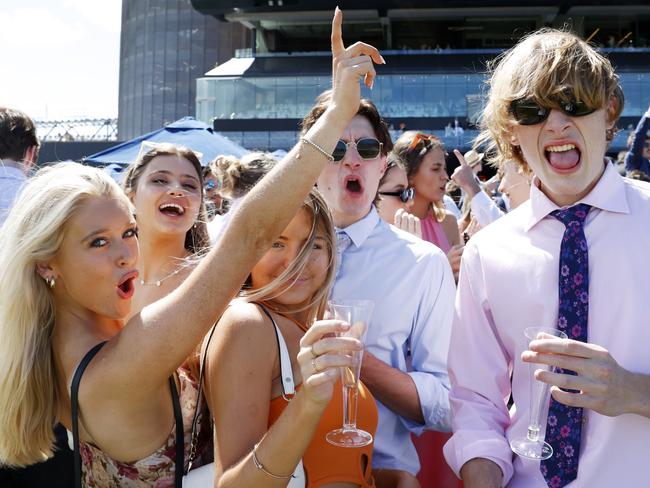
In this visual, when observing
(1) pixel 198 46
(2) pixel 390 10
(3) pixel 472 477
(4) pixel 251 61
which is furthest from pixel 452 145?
(3) pixel 472 477

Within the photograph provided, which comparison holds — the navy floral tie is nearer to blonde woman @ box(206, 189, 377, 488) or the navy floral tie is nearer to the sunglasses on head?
blonde woman @ box(206, 189, 377, 488)

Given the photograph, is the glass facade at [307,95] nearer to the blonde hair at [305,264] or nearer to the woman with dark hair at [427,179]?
the woman with dark hair at [427,179]

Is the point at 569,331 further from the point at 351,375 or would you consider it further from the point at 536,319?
the point at 351,375

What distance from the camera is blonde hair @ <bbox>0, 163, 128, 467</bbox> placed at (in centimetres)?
199

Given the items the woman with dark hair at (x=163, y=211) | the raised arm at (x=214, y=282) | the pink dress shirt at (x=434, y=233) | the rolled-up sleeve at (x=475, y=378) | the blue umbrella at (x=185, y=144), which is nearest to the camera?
the raised arm at (x=214, y=282)

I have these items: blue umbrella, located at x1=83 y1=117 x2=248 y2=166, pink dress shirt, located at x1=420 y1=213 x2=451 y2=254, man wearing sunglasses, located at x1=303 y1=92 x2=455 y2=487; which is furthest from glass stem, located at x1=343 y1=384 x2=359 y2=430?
blue umbrella, located at x1=83 y1=117 x2=248 y2=166

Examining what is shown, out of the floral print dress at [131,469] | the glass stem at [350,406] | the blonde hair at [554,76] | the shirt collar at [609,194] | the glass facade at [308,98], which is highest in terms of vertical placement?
the glass facade at [308,98]

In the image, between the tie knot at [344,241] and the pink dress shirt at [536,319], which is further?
the tie knot at [344,241]

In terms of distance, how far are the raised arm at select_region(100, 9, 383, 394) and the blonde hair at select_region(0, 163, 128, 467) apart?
31 cm

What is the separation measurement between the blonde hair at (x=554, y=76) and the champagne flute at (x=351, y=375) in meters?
0.90

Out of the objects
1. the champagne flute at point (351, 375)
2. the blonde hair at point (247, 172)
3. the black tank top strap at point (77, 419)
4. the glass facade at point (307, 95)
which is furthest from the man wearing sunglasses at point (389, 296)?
the glass facade at point (307, 95)

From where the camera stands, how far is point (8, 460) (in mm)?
2088

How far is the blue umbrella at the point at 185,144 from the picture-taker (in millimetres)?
9375

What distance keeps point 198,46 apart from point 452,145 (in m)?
31.8
